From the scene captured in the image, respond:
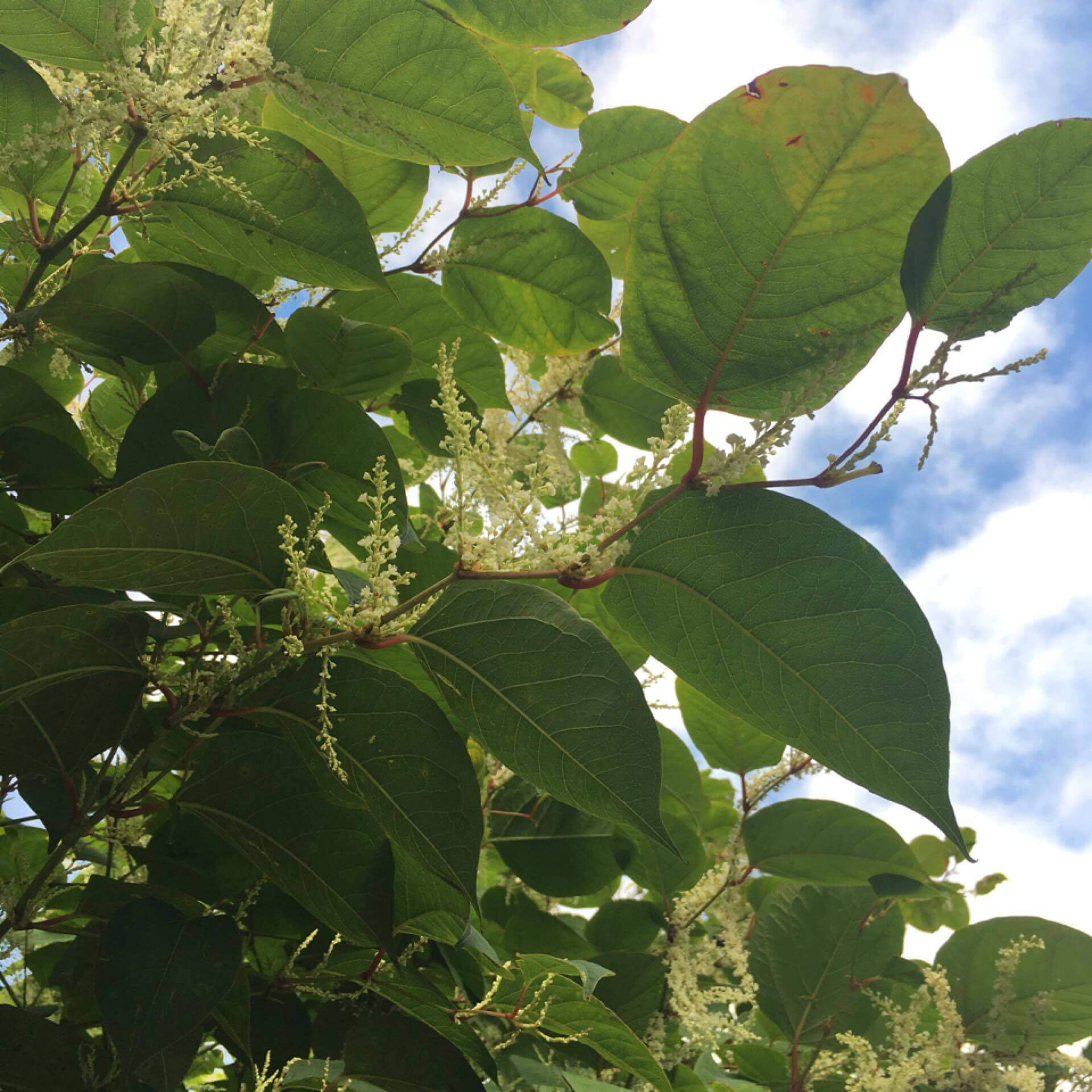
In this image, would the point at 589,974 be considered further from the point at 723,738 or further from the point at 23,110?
the point at 23,110

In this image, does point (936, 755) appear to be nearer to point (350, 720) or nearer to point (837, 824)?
point (350, 720)

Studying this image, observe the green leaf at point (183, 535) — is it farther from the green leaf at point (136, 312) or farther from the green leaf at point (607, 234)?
the green leaf at point (607, 234)

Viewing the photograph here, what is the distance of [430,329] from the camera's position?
60.0 inches

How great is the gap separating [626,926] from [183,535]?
1.25m

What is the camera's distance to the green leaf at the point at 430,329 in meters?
1.47

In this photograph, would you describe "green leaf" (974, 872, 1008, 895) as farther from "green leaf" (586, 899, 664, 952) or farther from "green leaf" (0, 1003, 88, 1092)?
"green leaf" (0, 1003, 88, 1092)

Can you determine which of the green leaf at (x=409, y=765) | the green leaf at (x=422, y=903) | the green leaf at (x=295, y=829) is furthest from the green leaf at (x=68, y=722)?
the green leaf at (x=422, y=903)

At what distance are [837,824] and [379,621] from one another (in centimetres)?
125

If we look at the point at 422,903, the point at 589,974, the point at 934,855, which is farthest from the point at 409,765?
the point at 934,855

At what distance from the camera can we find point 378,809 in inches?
36.9

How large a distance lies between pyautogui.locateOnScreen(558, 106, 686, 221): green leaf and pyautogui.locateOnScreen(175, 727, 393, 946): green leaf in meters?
1.00

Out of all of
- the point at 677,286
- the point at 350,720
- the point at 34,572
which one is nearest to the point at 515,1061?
the point at 350,720

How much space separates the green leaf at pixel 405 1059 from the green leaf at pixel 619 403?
3.49 ft

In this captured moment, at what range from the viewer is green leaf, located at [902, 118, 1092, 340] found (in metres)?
0.80
